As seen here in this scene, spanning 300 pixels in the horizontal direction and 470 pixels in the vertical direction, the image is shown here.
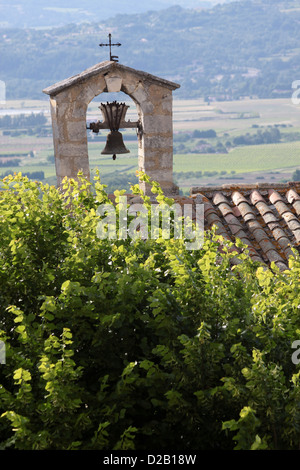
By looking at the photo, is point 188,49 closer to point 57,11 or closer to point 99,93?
point 57,11

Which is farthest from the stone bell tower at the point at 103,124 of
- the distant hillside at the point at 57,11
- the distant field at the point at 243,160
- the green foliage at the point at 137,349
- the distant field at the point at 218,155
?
the distant hillside at the point at 57,11

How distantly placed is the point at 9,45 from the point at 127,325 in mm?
58179

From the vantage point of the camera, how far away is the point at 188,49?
68625mm

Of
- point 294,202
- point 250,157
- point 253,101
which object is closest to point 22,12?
point 253,101

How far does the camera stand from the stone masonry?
6.86 meters

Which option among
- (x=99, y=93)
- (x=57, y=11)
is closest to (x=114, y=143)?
(x=99, y=93)

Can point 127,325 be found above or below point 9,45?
below

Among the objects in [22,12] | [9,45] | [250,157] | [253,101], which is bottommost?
[250,157]

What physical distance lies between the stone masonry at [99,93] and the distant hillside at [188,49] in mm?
44188

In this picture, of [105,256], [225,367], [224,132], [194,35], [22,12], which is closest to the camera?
[225,367]

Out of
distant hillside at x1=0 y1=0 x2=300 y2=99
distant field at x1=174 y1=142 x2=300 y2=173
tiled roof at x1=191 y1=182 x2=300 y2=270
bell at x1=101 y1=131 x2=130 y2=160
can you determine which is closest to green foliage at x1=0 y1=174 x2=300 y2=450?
tiled roof at x1=191 y1=182 x2=300 y2=270

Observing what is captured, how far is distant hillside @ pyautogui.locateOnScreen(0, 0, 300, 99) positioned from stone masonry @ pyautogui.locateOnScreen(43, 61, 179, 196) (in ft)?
145

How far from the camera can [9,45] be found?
57.6 meters
